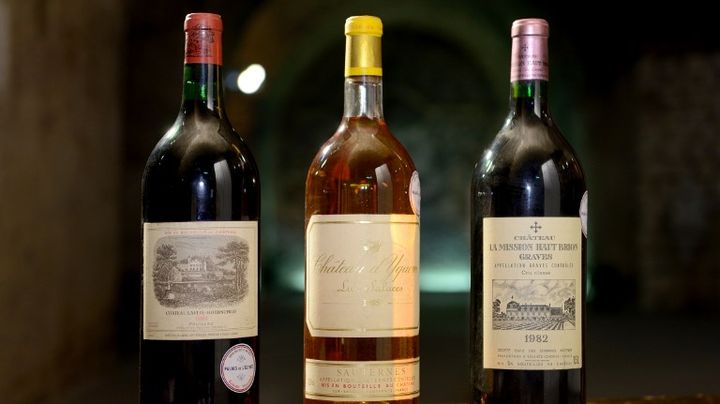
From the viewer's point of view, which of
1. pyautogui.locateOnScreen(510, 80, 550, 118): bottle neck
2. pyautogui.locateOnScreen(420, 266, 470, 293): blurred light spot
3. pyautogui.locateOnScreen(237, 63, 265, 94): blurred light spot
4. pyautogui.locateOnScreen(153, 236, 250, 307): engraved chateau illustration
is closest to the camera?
pyautogui.locateOnScreen(153, 236, 250, 307): engraved chateau illustration

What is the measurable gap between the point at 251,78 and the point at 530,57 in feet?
11.4

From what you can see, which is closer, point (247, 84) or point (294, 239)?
point (294, 239)

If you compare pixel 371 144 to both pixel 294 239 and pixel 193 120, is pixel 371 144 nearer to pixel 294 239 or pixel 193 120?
pixel 193 120

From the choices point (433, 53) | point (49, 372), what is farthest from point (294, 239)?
point (433, 53)

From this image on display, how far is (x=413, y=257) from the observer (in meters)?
1.06

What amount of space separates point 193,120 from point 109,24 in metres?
2.59

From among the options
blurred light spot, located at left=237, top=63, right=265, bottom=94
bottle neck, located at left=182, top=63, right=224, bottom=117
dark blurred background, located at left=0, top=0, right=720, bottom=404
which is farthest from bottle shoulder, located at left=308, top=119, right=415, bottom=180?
blurred light spot, located at left=237, top=63, right=265, bottom=94

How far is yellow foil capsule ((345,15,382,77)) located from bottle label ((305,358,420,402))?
0.28m

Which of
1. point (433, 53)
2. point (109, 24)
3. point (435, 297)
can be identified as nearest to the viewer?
point (109, 24)

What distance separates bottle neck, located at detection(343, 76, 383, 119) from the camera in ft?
3.60

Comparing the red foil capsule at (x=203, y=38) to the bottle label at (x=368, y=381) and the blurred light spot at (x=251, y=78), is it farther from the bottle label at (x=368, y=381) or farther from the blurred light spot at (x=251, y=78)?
the blurred light spot at (x=251, y=78)

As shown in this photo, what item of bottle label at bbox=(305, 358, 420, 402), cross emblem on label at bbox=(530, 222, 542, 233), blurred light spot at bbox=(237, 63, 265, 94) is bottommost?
bottle label at bbox=(305, 358, 420, 402)

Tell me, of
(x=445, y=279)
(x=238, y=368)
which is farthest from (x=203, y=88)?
(x=445, y=279)

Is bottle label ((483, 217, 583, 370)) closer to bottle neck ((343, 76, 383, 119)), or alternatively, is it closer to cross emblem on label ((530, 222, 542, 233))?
cross emblem on label ((530, 222, 542, 233))
